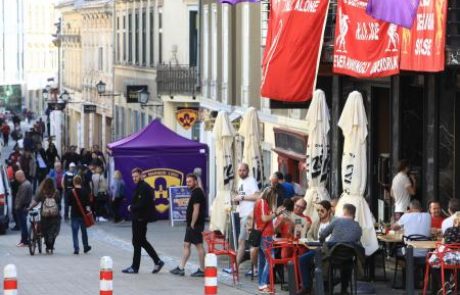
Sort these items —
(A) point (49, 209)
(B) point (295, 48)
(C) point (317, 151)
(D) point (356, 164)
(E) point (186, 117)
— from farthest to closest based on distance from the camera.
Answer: (E) point (186, 117) < (A) point (49, 209) < (B) point (295, 48) < (C) point (317, 151) < (D) point (356, 164)

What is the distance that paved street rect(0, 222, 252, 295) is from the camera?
76.1 ft

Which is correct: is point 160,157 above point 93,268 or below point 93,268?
above

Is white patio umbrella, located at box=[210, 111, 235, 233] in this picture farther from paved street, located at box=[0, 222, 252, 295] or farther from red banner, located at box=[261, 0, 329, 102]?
red banner, located at box=[261, 0, 329, 102]

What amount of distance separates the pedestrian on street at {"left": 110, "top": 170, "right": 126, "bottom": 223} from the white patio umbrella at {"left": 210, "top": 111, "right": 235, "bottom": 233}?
480 inches

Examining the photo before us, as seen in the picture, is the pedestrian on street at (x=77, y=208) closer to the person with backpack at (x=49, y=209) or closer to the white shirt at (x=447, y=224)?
the person with backpack at (x=49, y=209)

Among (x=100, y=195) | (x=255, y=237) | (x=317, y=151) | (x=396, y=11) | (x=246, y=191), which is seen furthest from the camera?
(x=100, y=195)

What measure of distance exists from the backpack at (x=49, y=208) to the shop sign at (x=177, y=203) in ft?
35.7

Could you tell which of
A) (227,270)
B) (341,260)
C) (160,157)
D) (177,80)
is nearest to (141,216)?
(227,270)

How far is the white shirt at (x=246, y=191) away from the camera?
2617cm

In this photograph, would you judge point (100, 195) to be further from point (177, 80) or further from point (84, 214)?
point (84, 214)

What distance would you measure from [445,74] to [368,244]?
12.5 feet

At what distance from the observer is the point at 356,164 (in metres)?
23.4

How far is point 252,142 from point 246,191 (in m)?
2.45

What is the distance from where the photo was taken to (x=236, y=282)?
24297 mm
